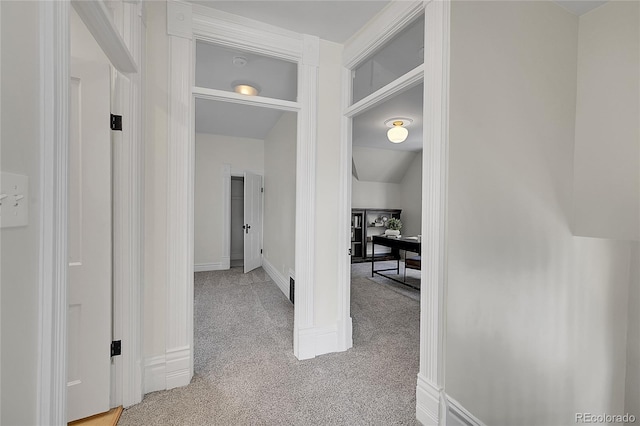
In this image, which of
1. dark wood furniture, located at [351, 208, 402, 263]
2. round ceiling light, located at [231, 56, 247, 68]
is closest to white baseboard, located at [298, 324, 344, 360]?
round ceiling light, located at [231, 56, 247, 68]

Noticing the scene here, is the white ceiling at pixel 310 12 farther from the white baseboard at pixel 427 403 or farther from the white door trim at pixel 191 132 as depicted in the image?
the white baseboard at pixel 427 403

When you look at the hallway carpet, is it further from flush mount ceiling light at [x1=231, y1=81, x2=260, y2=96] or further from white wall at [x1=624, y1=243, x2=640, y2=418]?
flush mount ceiling light at [x1=231, y1=81, x2=260, y2=96]

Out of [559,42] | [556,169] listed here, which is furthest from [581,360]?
[559,42]

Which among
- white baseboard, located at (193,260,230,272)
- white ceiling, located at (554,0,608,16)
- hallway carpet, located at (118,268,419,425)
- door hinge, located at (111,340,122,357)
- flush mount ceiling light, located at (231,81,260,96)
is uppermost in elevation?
white ceiling, located at (554,0,608,16)

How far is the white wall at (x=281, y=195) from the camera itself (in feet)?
12.0

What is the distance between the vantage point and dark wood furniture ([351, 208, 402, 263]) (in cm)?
644

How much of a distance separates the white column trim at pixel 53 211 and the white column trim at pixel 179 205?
1.03 meters

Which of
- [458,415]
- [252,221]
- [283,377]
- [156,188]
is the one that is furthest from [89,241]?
[252,221]

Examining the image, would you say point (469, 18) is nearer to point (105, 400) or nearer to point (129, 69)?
point (129, 69)

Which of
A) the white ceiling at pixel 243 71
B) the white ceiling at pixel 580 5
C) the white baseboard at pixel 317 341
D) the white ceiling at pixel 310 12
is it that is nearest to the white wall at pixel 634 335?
the white ceiling at pixel 580 5

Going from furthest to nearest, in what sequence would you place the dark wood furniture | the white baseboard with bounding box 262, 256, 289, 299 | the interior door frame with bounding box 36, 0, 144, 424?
the dark wood furniture, the white baseboard with bounding box 262, 256, 289, 299, the interior door frame with bounding box 36, 0, 144, 424

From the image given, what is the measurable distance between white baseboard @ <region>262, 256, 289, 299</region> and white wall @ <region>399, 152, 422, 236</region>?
3867 millimetres

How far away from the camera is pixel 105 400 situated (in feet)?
4.97

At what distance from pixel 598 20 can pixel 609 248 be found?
1530 millimetres
